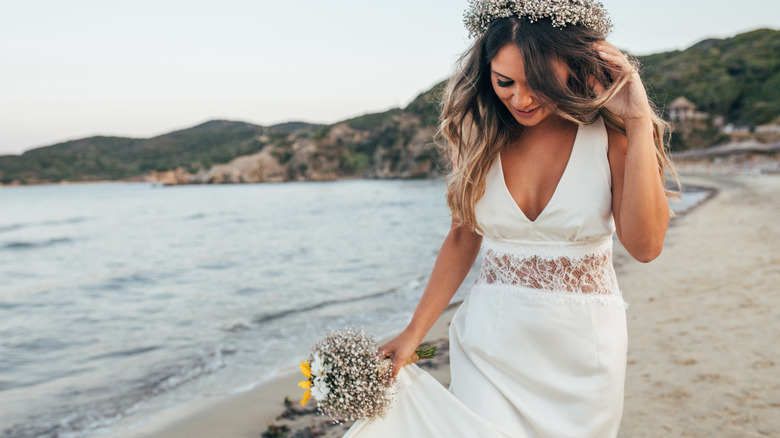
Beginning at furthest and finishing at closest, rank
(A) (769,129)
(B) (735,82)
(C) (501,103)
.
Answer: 1. (B) (735,82)
2. (A) (769,129)
3. (C) (501,103)

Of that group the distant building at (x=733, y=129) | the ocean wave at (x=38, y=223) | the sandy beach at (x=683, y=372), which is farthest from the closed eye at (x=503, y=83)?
the distant building at (x=733, y=129)

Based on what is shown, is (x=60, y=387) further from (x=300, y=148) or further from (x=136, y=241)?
(x=300, y=148)

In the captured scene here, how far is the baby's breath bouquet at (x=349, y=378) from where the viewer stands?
4.99ft

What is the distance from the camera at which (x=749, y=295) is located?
241 inches

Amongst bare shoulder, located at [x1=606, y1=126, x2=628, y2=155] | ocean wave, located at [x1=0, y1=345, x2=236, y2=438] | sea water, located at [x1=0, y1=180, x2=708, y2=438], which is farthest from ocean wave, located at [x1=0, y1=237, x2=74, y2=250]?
bare shoulder, located at [x1=606, y1=126, x2=628, y2=155]

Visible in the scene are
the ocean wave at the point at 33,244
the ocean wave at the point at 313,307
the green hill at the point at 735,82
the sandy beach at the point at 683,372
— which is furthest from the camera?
the green hill at the point at 735,82

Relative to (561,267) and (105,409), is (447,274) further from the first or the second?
(105,409)

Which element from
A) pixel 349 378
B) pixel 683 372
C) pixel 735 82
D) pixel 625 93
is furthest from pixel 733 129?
pixel 349 378

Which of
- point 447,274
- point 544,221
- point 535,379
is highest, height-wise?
point 544,221

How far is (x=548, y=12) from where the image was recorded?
155 cm

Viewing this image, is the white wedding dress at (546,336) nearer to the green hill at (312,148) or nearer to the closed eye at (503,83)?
the closed eye at (503,83)

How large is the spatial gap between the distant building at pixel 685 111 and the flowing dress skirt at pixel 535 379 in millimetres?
73361

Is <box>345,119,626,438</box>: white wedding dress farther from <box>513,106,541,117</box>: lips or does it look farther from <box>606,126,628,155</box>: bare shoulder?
<box>513,106,541,117</box>: lips

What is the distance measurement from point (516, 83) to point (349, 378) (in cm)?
102
